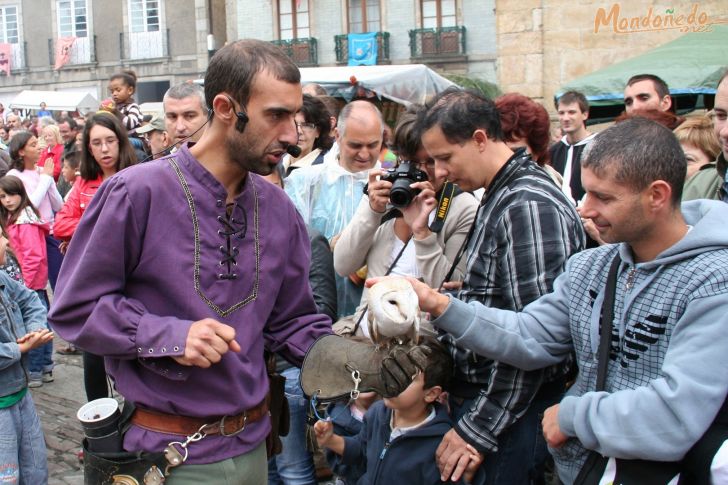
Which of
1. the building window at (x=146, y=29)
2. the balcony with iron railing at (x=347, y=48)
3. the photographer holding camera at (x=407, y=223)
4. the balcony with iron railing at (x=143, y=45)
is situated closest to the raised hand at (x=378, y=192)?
the photographer holding camera at (x=407, y=223)

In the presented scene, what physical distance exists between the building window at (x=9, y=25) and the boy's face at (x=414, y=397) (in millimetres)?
34839

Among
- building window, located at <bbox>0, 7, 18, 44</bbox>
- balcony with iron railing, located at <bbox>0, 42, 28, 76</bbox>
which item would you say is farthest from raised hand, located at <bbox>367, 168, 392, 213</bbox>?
building window, located at <bbox>0, 7, 18, 44</bbox>

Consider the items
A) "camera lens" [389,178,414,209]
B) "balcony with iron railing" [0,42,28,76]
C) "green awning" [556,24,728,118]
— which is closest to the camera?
"camera lens" [389,178,414,209]

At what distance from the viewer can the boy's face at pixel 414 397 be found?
123 inches

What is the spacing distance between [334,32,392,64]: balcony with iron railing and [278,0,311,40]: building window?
126 centimetres

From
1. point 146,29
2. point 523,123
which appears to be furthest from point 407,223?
point 146,29

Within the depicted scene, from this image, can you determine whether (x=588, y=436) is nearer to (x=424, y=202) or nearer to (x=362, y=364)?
(x=362, y=364)

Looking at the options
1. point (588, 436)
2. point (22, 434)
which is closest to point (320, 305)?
point (22, 434)

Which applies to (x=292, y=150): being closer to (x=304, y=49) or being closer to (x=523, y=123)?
(x=523, y=123)

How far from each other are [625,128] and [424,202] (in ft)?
4.16

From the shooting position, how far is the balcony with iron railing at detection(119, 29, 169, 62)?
102 ft

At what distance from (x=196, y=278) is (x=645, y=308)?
1313 millimetres

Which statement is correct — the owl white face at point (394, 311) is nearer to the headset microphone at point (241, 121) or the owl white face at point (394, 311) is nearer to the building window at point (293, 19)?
the headset microphone at point (241, 121)

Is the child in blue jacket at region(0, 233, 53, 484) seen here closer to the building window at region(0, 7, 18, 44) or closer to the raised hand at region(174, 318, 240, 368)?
the raised hand at region(174, 318, 240, 368)
